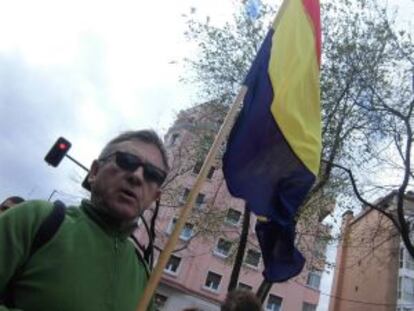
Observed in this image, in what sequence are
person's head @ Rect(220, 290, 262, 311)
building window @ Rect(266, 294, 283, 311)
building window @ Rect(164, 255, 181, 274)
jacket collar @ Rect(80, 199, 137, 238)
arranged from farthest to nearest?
building window @ Rect(266, 294, 283, 311)
building window @ Rect(164, 255, 181, 274)
person's head @ Rect(220, 290, 262, 311)
jacket collar @ Rect(80, 199, 137, 238)

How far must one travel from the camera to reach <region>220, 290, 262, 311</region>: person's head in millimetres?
4441

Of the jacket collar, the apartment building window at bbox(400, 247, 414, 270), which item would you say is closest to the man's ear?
the jacket collar

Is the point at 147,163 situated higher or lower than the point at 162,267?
higher

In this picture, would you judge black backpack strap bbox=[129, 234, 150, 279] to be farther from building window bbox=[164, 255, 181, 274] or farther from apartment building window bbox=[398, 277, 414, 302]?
apartment building window bbox=[398, 277, 414, 302]

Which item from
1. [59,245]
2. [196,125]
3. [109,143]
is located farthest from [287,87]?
[196,125]

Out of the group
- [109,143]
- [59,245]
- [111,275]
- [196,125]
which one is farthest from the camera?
[196,125]

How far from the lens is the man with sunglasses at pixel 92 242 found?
185cm

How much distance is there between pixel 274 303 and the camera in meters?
39.9

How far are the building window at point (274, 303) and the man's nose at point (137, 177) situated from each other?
39.2 meters

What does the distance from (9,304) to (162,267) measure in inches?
30.7

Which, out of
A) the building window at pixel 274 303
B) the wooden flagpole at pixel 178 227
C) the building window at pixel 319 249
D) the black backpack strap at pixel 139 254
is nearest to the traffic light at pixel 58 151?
the building window at pixel 319 249

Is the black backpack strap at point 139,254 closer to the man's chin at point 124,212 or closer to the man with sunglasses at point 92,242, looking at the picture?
the man with sunglasses at point 92,242

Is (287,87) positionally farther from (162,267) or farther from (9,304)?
(9,304)

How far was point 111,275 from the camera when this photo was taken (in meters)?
2.12
